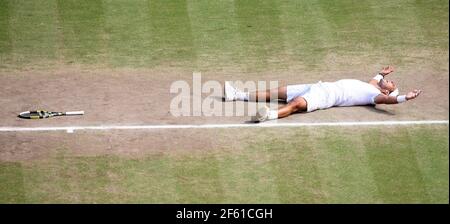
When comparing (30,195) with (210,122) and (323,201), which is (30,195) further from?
(323,201)

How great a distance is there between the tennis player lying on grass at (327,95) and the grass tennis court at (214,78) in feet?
0.65

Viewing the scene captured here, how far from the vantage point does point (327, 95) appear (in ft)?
33.9

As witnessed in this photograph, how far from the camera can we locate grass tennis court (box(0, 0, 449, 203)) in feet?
27.6

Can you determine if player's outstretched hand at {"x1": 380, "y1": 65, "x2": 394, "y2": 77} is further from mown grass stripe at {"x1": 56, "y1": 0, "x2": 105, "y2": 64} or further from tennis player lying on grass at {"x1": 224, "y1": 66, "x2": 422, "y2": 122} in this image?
mown grass stripe at {"x1": 56, "y1": 0, "x2": 105, "y2": 64}

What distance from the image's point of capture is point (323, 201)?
809cm

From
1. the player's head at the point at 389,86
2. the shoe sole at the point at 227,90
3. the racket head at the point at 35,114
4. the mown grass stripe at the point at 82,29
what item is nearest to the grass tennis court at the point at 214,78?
the mown grass stripe at the point at 82,29

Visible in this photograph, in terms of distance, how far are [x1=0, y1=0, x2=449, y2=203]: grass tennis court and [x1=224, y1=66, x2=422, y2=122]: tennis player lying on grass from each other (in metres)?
0.20

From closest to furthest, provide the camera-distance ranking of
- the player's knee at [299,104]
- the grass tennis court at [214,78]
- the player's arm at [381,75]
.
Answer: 1. the grass tennis court at [214,78]
2. the player's knee at [299,104]
3. the player's arm at [381,75]

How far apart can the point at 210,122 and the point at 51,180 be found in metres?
2.53

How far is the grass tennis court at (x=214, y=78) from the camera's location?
331 inches

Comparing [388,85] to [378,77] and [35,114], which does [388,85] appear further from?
[35,114]

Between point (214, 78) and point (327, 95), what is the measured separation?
6.98ft

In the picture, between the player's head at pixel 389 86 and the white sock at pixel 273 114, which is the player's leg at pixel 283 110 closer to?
the white sock at pixel 273 114

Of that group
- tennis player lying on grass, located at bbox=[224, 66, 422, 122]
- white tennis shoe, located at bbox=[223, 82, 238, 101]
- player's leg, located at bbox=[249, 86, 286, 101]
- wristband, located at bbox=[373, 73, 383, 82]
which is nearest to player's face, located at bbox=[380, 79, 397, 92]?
tennis player lying on grass, located at bbox=[224, 66, 422, 122]
